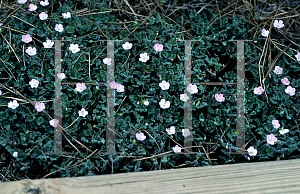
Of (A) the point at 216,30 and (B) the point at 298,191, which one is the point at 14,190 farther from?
(A) the point at 216,30

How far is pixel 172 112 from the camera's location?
5.62 feet

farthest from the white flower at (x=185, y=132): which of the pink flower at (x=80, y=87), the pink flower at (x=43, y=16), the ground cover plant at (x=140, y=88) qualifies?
the pink flower at (x=43, y=16)

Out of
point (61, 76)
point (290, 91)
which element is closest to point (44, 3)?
point (61, 76)

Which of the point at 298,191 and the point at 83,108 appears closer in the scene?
the point at 298,191

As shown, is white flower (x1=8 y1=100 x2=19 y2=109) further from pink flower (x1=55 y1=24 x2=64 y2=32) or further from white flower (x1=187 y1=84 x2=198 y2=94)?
white flower (x1=187 y1=84 x2=198 y2=94)

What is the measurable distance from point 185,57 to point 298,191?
103cm

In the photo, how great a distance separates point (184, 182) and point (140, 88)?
788mm

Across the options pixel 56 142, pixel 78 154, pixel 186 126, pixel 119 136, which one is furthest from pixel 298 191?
pixel 56 142

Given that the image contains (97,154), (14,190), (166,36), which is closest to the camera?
(14,190)

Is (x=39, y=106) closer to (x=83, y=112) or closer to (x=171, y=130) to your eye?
(x=83, y=112)

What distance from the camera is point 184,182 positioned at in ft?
3.75

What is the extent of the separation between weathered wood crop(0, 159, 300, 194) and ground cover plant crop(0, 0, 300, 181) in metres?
0.42

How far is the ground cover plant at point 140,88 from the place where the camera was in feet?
5.33

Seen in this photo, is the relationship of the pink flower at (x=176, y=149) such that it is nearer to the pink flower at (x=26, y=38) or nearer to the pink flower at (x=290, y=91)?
the pink flower at (x=290, y=91)
